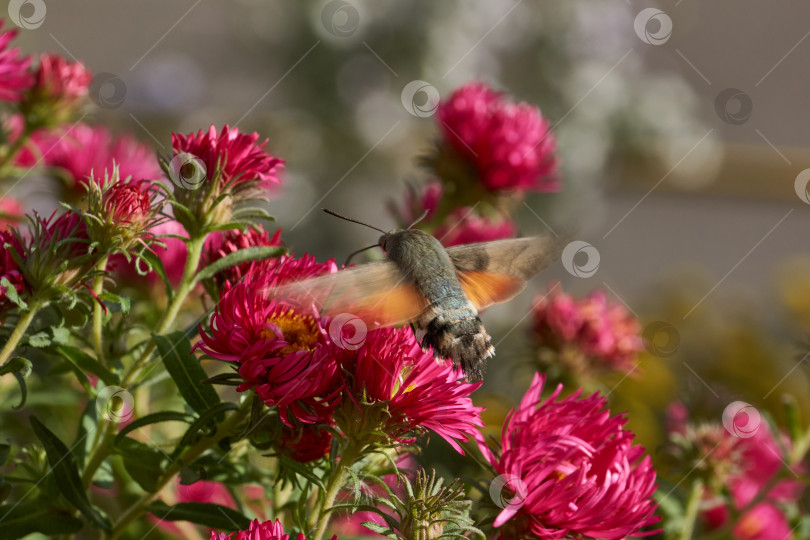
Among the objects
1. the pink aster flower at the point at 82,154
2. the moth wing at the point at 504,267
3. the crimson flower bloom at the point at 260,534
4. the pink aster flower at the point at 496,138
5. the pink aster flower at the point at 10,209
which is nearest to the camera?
the crimson flower bloom at the point at 260,534

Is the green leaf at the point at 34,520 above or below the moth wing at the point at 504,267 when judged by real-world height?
below

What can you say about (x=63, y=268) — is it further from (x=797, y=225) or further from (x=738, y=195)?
(x=797, y=225)

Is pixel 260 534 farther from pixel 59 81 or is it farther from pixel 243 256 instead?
pixel 59 81

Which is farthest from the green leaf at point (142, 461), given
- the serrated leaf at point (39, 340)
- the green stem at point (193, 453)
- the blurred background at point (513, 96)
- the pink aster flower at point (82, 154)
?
the blurred background at point (513, 96)

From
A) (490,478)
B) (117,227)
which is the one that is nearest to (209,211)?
(117,227)

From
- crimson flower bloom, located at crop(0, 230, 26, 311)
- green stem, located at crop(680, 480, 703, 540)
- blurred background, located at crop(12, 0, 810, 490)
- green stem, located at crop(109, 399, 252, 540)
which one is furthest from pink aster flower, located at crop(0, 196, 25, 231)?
blurred background, located at crop(12, 0, 810, 490)

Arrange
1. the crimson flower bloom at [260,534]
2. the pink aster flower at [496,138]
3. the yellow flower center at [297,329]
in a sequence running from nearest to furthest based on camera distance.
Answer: the crimson flower bloom at [260,534] < the yellow flower center at [297,329] < the pink aster flower at [496,138]

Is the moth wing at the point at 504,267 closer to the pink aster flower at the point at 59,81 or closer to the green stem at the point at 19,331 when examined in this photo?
the green stem at the point at 19,331

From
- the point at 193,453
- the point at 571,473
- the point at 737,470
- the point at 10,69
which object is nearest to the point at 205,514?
the point at 193,453
